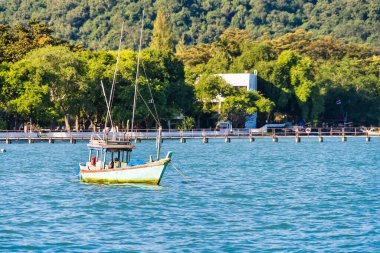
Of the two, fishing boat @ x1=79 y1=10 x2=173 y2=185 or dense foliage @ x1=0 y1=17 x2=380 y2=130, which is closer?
fishing boat @ x1=79 y1=10 x2=173 y2=185

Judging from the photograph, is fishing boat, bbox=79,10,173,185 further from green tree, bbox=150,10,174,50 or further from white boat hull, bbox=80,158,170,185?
green tree, bbox=150,10,174,50

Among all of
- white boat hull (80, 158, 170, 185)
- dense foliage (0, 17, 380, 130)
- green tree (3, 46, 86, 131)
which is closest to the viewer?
white boat hull (80, 158, 170, 185)

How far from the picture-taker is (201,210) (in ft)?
154

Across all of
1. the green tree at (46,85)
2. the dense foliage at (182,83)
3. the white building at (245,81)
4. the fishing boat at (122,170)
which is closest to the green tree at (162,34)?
the dense foliage at (182,83)

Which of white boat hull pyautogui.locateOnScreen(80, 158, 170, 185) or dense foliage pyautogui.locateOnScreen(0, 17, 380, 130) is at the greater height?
dense foliage pyautogui.locateOnScreen(0, 17, 380, 130)

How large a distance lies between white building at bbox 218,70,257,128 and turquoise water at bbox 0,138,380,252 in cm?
6834

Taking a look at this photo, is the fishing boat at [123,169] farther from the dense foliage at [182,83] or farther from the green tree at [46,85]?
the green tree at [46,85]

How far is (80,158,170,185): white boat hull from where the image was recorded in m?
54.2

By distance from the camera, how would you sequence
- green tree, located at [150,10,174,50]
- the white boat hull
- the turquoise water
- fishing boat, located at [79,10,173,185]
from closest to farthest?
the turquoise water → the white boat hull → fishing boat, located at [79,10,173,185] → green tree, located at [150,10,174,50]

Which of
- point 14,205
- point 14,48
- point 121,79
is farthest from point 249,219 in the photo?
point 14,48

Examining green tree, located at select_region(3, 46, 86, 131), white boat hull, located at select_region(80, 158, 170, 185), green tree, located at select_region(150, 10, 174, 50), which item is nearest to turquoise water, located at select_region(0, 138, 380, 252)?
white boat hull, located at select_region(80, 158, 170, 185)

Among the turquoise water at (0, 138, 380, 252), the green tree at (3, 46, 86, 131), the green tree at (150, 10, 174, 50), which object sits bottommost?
the turquoise water at (0, 138, 380, 252)

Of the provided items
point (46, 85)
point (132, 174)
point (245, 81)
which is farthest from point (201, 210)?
point (245, 81)

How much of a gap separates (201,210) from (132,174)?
8.93 metres
